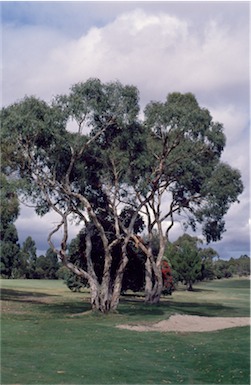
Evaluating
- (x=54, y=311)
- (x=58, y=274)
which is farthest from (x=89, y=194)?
(x=58, y=274)

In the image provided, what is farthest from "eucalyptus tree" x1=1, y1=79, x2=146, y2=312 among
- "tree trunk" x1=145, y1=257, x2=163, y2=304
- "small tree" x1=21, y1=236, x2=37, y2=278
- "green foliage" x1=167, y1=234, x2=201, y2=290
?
"small tree" x1=21, y1=236, x2=37, y2=278

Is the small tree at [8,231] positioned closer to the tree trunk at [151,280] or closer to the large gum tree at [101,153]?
the large gum tree at [101,153]

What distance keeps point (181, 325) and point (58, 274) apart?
74263 millimetres

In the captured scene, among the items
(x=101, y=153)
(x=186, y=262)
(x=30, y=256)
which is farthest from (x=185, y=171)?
(x=30, y=256)

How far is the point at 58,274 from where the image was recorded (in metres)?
100

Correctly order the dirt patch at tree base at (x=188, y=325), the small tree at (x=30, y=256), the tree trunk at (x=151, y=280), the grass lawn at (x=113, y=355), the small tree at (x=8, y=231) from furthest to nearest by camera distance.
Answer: the small tree at (x=30, y=256)
the tree trunk at (x=151, y=280)
the small tree at (x=8, y=231)
the dirt patch at tree base at (x=188, y=325)
the grass lawn at (x=113, y=355)

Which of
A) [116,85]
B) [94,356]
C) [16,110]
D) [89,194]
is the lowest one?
[94,356]

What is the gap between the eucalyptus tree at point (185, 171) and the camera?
35.0m

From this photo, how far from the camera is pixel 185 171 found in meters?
39.5

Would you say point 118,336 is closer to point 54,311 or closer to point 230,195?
point 54,311

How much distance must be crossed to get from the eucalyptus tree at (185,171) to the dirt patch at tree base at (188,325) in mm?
9311

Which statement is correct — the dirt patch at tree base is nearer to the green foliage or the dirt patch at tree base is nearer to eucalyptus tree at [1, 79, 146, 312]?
eucalyptus tree at [1, 79, 146, 312]

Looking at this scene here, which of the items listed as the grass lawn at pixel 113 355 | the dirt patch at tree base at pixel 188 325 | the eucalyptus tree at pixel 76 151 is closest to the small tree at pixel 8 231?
the eucalyptus tree at pixel 76 151

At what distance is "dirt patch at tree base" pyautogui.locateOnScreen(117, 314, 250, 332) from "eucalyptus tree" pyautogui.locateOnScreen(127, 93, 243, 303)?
9311 millimetres
